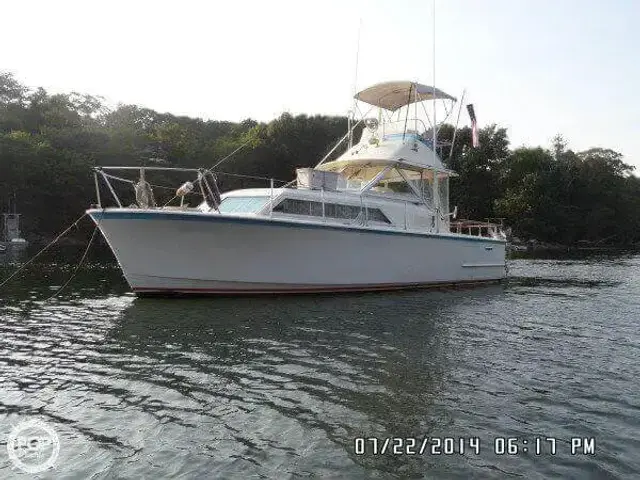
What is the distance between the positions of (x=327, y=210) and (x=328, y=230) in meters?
1.12

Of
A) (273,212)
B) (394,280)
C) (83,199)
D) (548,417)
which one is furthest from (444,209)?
(83,199)

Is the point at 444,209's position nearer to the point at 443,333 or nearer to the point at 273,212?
the point at 273,212

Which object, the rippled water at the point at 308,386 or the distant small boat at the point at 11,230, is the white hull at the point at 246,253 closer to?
the rippled water at the point at 308,386

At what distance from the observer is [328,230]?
14359 millimetres

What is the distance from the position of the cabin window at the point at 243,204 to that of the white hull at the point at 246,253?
1272 mm

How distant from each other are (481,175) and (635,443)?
61.1 m

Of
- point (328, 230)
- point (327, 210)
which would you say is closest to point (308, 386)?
point (328, 230)

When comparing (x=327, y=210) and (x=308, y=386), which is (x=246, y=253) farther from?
(x=308, y=386)

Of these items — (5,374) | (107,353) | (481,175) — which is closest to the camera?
(5,374)

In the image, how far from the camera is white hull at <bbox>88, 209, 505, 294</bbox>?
1275cm

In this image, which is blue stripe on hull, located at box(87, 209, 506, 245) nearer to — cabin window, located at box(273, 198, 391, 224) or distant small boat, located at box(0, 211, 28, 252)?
cabin window, located at box(273, 198, 391, 224)

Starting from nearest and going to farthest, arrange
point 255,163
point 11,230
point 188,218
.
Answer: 1. point 188,218
2. point 11,230
3. point 255,163

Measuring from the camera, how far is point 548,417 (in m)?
6.14

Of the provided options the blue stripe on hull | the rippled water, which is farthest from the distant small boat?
the blue stripe on hull
